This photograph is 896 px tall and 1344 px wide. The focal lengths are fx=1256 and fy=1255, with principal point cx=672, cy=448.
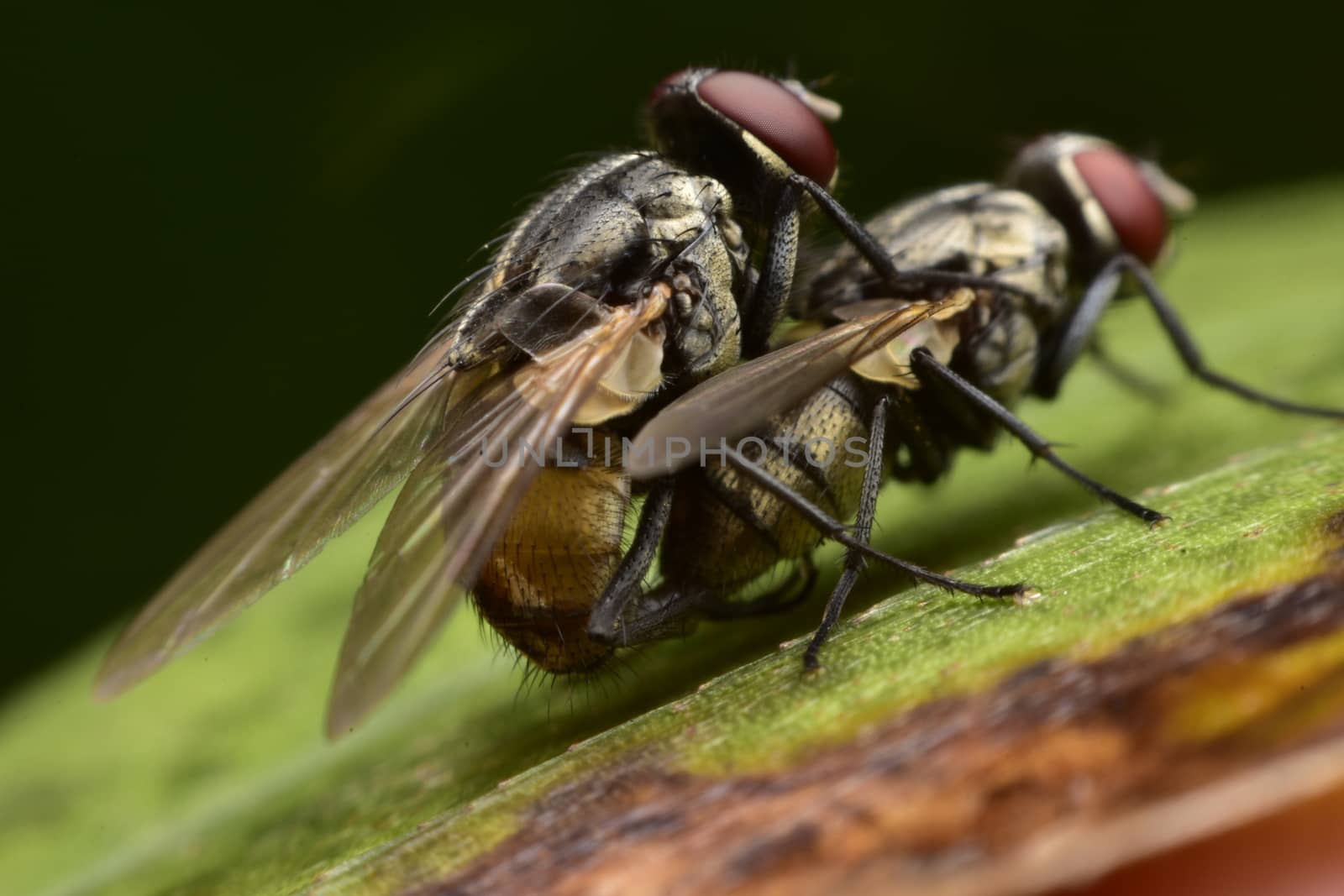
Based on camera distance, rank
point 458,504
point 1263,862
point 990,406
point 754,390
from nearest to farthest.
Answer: point 1263,862 < point 458,504 < point 754,390 < point 990,406

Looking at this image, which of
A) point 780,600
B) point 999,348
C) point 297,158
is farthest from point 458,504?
point 297,158

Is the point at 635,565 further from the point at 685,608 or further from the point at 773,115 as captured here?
the point at 773,115

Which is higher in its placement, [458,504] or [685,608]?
[458,504]

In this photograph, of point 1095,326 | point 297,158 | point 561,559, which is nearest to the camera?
point 561,559

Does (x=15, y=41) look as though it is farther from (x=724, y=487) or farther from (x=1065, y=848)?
(x=1065, y=848)

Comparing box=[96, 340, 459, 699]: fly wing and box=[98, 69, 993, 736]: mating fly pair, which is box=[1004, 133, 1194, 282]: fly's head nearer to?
box=[98, 69, 993, 736]: mating fly pair

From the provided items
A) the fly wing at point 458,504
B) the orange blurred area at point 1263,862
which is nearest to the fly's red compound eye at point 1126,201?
the fly wing at point 458,504
